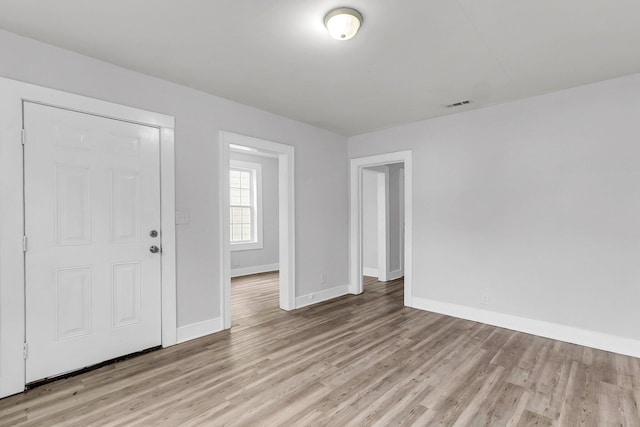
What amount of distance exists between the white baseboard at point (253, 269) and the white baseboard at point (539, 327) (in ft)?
12.0

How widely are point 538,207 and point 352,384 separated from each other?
2.66m

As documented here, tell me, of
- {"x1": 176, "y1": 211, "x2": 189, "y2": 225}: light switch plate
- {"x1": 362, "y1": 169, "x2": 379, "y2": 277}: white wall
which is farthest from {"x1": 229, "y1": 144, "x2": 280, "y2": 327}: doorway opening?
{"x1": 176, "y1": 211, "x2": 189, "y2": 225}: light switch plate

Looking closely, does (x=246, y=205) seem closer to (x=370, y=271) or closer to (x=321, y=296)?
(x=370, y=271)

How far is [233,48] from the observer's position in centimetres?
241

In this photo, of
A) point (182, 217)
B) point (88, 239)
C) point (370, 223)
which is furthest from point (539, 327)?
point (88, 239)

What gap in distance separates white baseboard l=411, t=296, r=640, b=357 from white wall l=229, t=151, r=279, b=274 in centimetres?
369

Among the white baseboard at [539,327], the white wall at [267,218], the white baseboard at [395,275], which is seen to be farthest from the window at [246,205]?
the white baseboard at [539,327]

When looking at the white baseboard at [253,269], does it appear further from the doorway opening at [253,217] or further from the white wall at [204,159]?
the white wall at [204,159]

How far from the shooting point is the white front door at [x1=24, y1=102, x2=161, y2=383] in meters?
2.35

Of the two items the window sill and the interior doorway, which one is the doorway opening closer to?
the window sill

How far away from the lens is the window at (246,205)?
6.62 m

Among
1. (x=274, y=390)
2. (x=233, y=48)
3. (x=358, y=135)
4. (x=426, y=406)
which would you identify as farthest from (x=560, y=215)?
(x=233, y=48)

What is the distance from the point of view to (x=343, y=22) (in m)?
1.96

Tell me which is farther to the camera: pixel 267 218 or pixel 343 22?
pixel 267 218
